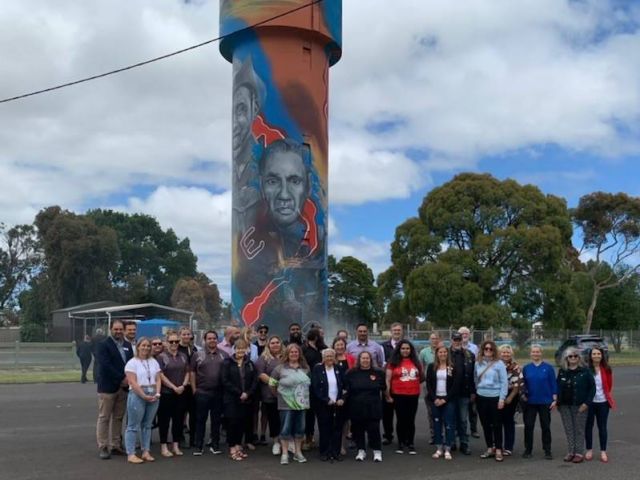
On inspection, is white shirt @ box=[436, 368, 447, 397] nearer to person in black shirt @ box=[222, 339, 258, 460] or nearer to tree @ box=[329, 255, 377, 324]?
person in black shirt @ box=[222, 339, 258, 460]

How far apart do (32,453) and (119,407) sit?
134cm

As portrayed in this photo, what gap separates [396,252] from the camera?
142 feet

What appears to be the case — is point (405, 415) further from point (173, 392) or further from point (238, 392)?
point (173, 392)

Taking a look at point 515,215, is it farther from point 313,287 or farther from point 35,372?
point 35,372

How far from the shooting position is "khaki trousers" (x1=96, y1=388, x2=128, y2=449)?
10.2 m

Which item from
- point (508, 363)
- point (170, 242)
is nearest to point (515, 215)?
point (508, 363)

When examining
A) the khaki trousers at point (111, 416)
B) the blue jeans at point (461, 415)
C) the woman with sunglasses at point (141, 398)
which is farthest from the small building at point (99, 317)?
the blue jeans at point (461, 415)

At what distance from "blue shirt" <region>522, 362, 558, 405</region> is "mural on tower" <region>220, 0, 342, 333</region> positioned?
18907 mm

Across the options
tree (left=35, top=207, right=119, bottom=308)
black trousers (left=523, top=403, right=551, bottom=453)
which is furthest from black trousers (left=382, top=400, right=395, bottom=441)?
tree (left=35, top=207, right=119, bottom=308)

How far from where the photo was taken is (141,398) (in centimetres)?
993

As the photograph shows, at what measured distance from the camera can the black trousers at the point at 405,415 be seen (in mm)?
10719

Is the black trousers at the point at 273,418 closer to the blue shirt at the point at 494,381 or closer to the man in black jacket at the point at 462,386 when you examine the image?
the man in black jacket at the point at 462,386

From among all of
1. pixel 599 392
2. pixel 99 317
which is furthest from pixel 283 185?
pixel 99 317

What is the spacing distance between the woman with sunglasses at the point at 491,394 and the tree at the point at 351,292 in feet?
210
